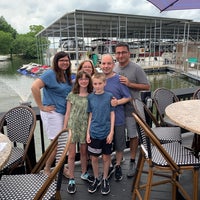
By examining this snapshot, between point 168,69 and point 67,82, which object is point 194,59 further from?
point 67,82

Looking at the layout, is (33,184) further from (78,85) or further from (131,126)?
(131,126)

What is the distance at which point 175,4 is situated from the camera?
3029mm

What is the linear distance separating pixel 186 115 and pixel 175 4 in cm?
170

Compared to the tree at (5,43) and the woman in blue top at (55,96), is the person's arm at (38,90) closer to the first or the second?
the woman in blue top at (55,96)

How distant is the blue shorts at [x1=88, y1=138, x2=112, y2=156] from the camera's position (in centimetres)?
215

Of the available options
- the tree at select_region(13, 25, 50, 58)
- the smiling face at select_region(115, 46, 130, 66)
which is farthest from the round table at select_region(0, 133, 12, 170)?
the tree at select_region(13, 25, 50, 58)

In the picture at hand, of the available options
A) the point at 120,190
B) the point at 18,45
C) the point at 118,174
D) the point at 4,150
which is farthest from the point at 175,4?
the point at 18,45

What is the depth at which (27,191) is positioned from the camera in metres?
1.59

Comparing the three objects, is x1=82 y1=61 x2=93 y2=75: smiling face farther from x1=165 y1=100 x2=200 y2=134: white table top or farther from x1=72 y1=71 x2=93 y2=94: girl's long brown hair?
x1=165 y1=100 x2=200 y2=134: white table top

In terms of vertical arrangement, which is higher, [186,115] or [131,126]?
[186,115]

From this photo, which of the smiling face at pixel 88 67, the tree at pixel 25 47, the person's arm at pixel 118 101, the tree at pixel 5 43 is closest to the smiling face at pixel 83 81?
the smiling face at pixel 88 67

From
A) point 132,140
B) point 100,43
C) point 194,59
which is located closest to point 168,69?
point 194,59

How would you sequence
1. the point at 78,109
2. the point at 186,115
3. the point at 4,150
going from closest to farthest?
the point at 4,150 < the point at 186,115 < the point at 78,109

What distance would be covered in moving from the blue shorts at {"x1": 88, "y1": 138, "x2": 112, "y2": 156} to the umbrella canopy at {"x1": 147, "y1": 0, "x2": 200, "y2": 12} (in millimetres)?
2002
